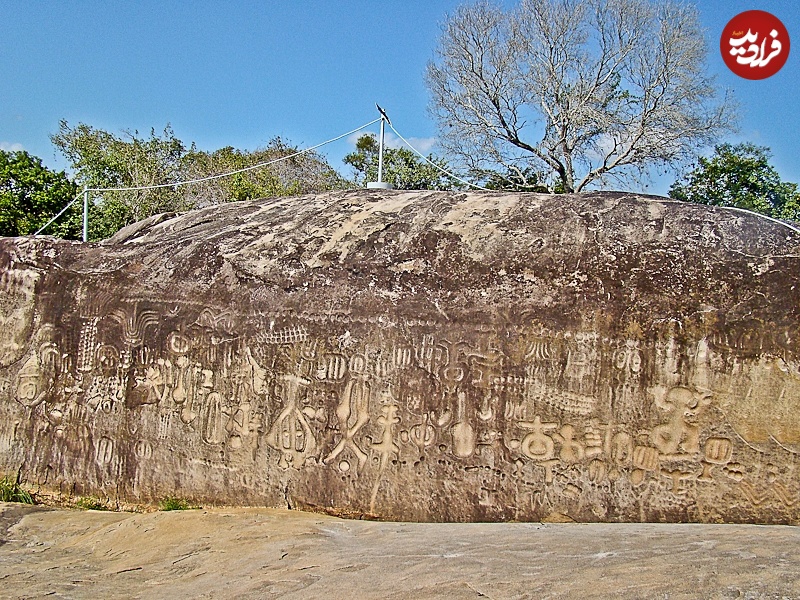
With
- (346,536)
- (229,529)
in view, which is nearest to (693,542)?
(346,536)

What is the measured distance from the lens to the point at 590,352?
A: 3508mm

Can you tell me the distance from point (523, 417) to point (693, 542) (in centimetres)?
99

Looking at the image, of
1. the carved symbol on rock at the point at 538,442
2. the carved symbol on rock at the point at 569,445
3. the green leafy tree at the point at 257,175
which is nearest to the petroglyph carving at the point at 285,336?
the carved symbol on rock at the point at 538,442

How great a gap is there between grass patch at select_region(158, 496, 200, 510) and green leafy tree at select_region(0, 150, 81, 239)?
40.7 feet

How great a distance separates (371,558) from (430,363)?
1046mm

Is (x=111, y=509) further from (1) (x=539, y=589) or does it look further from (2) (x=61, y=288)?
(1) (x=539, y=589)

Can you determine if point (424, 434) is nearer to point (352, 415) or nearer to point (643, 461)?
point (352, 415)

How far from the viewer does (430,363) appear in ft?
12.0

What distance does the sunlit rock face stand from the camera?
341cm

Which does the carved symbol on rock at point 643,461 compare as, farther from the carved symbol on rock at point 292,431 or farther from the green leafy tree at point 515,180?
the green leafy tree at point 515,180

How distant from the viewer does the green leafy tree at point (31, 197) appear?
1504cm

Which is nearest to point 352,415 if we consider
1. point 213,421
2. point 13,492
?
point 213,421

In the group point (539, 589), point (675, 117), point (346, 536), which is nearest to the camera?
point (539, 589)

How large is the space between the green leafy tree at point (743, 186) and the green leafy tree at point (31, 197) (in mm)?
12779
